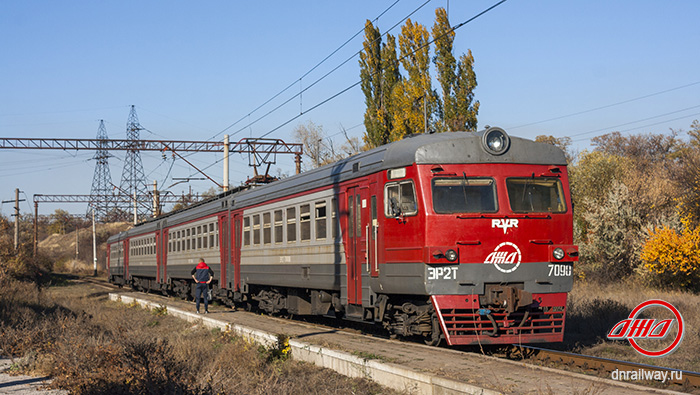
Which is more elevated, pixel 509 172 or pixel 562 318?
pixel 509 172

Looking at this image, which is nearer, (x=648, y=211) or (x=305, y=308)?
(x=305, y=308)

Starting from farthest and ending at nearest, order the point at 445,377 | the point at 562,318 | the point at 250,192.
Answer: the point at 250,192 → the point at 562,318 → the point at 445,377

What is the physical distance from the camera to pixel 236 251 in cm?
2031

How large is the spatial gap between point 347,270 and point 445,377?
16.6 ft

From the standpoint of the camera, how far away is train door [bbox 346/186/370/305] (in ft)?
40.7

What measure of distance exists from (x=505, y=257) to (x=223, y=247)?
41.6ft

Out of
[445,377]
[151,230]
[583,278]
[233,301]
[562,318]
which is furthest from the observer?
[151,230]

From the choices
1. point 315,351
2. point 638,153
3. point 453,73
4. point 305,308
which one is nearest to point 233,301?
point 305,308

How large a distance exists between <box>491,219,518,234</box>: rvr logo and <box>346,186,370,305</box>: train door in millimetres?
2413

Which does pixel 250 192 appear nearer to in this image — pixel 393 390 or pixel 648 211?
pixel 393 390

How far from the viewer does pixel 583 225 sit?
3512cm

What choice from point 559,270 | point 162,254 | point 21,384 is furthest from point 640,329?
point 162,254

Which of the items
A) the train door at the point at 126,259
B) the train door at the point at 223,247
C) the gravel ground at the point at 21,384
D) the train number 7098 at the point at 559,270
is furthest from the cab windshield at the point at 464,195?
the train door at the point at 126,259

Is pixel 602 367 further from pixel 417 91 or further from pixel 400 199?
pixel 417 91
